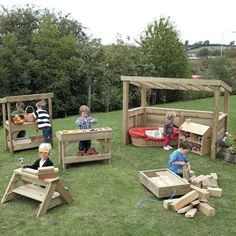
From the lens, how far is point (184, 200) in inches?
265

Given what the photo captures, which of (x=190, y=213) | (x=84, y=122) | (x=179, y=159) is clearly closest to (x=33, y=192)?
(x=190, y=213)

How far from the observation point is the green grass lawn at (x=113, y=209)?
238 inches

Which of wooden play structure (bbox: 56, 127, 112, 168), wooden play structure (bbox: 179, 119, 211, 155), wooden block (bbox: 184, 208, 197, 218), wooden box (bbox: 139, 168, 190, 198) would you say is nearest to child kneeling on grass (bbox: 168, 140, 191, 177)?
wooden box (bbox: 139, 168, 190, 198)

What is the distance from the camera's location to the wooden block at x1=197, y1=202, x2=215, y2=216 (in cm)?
649

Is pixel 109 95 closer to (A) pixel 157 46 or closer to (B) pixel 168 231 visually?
(A) pixel 157 46

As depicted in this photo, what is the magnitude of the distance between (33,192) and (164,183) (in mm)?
2704

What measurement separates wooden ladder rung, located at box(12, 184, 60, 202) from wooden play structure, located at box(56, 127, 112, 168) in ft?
6.53

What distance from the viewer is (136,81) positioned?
37.9 ft

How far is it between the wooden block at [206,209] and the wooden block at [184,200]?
18 centimetres

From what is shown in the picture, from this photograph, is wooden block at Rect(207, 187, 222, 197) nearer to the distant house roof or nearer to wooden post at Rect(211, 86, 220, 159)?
wooden post at Rect(211, 86, 220, 159)

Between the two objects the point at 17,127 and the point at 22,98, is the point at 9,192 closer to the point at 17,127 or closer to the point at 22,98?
the point at 17,127

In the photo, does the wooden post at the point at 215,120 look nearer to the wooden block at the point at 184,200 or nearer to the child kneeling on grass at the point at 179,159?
the child kneeling on grass at the point at 179,159

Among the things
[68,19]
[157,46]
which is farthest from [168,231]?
[68,19]

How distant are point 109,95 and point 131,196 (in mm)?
17956
